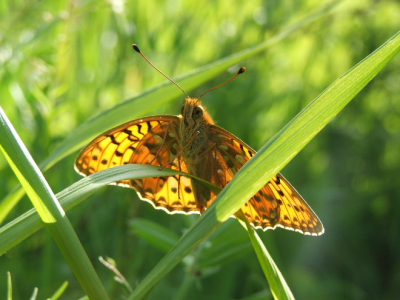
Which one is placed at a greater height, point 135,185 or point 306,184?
point 306,184

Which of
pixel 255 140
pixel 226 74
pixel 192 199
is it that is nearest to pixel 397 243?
pixel 255 140

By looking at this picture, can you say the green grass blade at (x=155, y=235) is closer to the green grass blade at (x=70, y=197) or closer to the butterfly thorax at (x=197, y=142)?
the butterfly thorax at (x=197, y=142)

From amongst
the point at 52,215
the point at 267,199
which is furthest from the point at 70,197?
the point at 267,199

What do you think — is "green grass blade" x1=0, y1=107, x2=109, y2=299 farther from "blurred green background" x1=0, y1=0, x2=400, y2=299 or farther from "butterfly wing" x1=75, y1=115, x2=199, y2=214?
"blurred green background" x1=0, y1=0, x2=400, y2=299

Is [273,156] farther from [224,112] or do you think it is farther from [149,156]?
[224,112]

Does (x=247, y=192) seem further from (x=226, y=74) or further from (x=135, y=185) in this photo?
(x=226, y=74)

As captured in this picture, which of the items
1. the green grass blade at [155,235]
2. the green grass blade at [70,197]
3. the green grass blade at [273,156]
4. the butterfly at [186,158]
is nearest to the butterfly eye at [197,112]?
the butterfly at [186,158]

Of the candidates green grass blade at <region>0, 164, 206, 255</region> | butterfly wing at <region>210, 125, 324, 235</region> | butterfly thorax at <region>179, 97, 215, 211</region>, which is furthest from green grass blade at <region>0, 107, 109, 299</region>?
butterfly thorax at <region>179, 97, 215, 211</region>
